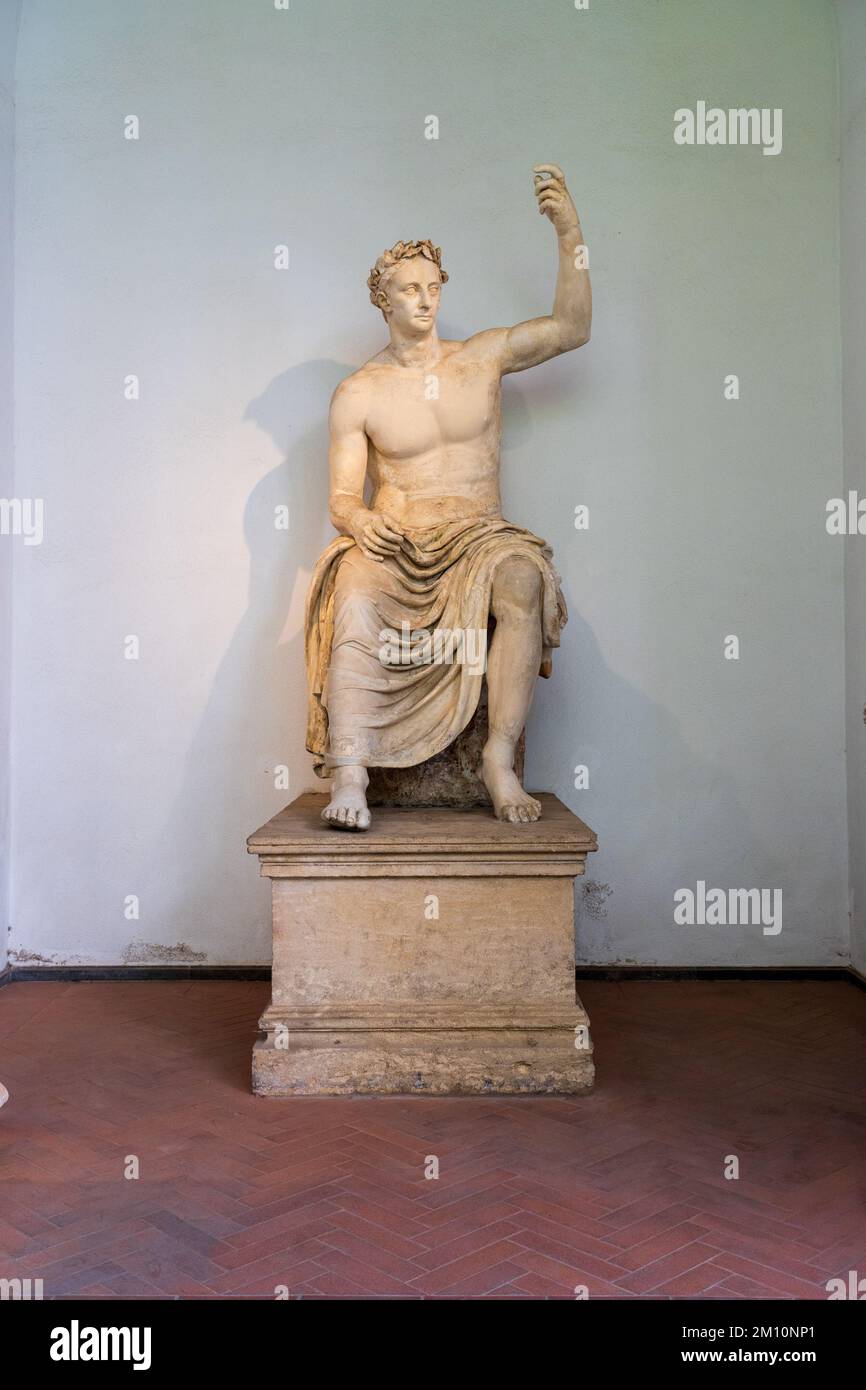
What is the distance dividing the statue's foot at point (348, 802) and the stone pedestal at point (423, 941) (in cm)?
8

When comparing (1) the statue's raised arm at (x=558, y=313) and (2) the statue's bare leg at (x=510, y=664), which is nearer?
(2) the statue's bare leg at (x=510, y=664)

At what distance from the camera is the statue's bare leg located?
13.2 feet

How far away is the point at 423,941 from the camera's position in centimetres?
366

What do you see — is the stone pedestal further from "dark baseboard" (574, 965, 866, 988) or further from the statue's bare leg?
"dark baseboard" (574, 965, 866, 988)

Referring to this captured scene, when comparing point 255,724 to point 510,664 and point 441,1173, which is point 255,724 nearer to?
point 510,664

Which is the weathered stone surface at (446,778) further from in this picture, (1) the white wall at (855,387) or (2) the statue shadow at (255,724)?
(1) the white wall at (855,387)

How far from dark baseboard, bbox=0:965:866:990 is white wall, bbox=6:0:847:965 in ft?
0.21

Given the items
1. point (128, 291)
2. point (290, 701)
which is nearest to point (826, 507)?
point (290, 701)

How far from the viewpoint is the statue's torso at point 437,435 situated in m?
4.48

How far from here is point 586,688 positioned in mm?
5047

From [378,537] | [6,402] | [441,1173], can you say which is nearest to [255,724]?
[378,537]

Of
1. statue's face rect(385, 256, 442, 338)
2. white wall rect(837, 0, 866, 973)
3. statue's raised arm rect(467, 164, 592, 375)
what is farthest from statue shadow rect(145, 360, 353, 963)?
white wall rect(837, 0, 866, 973)

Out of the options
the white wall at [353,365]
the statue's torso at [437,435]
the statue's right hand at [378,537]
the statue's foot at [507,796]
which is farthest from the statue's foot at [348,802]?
the white wall at [353,365]

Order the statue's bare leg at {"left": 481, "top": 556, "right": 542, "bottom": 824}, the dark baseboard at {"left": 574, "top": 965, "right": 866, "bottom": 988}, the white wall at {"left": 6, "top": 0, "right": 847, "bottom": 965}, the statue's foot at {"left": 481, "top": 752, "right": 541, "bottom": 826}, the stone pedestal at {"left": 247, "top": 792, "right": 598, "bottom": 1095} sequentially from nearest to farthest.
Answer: the stone pedestal at {"left": 247, "top": 792, "right": 598, "bottom": 1095} < the statue's foot at {"left": 481, "top": 752, "right": 541, "bottom": 826} < the statue's bare leg at {"left": 481, "top": 556, "right": 542, "bottom": 824} < the dark baseboard at {"left": 574, "top": 965, "right": 866, "bottom": 988} < the white wall at {"left": 6, "top": 0, "right": 847, "bottom": 965}
